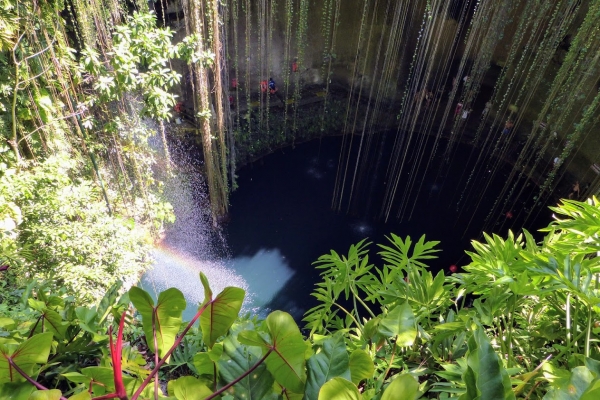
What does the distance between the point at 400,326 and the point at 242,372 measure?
29 centimetres

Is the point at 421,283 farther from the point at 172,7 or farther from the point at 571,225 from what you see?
the point at 172,7

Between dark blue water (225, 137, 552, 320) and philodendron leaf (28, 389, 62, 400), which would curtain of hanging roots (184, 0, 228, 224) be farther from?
philodendron leaf (28, 389, 62, 400)

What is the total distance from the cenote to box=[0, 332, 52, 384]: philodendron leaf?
3648mm

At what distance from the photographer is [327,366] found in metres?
0.53

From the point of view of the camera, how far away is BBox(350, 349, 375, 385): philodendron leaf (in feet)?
1.80

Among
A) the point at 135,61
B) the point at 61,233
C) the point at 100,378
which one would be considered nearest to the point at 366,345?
the point at 100,378

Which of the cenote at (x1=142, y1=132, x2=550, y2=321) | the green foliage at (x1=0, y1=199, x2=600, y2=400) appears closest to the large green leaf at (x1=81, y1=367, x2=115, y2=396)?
the green foliage at (x1=0, y1=199, x2=600, y2=400)

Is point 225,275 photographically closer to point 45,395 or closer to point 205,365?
point 205,365

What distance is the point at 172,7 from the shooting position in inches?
198

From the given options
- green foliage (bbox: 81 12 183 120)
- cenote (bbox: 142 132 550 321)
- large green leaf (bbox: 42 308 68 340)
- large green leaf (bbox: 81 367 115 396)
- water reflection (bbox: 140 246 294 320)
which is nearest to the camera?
large green leaf (bbox: 81 367 115 396)

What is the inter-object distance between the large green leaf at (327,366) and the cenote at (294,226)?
142 inches

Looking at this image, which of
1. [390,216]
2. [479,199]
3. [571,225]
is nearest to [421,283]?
[571,225]

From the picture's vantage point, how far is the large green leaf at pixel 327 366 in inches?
20.2

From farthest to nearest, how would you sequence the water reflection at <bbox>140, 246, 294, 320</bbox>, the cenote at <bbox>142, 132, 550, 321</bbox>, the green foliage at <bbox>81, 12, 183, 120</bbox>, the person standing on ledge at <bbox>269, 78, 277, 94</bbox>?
the person standing on ledge at <bbox>269, 78, 277, 94</bbox> < the cenote at <bbox>142, 132, 550, 321</bbox> < the water reflection at <bbox>140, 246, 294, 320</bbox> < the green foliage at <bbox>81, 12, 183, 120</bbox>
